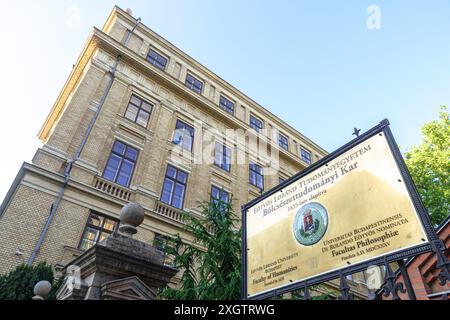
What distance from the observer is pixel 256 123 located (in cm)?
2505

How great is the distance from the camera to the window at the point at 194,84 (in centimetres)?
2100

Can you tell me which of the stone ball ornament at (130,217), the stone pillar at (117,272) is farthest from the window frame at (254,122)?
the stone pillar at (117,272)

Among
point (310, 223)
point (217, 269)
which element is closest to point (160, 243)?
point (217, 269)

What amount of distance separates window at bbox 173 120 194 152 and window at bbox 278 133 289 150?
395 inches

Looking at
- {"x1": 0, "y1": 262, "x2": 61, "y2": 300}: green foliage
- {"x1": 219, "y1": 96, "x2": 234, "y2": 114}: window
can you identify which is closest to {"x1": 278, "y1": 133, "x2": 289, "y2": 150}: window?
{"x1": 219, "y1": 96, "x2": 234, "y2": 114}: window

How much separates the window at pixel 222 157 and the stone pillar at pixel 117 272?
15588 millimetres

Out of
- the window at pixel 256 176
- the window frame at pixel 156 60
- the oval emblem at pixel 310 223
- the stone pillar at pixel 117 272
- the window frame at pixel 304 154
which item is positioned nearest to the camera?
the oval emblem at pixel 310 223

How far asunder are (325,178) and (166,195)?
43.2 ft

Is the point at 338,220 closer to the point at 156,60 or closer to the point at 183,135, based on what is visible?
the point at 183,135

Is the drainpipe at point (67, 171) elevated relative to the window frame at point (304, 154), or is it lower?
lower

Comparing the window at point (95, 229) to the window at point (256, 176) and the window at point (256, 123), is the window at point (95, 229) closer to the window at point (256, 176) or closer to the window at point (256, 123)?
the window at point (256, 176)

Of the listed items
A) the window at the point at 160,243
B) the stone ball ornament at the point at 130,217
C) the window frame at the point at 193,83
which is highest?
the window frame at the point at 193,83

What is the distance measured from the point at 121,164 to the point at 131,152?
39.5 inches
